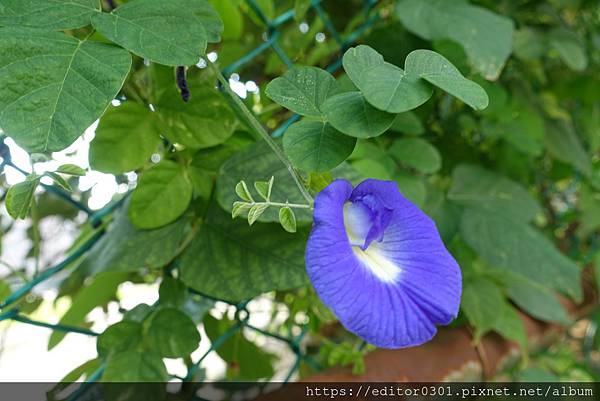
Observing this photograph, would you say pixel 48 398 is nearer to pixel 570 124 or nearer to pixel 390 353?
pixel 390 353

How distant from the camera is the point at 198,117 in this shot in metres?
0.58

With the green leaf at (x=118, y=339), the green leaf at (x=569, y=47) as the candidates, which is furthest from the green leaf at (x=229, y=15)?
the green leaf at (x=569, y=47)

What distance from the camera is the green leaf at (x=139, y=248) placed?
609mm

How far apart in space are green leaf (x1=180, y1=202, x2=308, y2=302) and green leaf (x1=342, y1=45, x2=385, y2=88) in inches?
8.0

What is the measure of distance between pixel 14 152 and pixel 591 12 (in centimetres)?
123

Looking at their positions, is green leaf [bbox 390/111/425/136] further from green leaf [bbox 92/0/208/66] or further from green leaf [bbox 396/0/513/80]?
green leaf [bbox 92/0/208/66]

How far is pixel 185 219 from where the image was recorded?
2.10 feet

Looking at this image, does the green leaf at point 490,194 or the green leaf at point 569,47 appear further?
the green leaf at point 569,47

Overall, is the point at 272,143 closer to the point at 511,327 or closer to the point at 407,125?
the point at 407,125

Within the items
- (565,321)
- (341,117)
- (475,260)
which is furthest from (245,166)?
(565,321)

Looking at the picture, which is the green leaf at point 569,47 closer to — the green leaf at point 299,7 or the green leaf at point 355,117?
the green leaf at point 299,7

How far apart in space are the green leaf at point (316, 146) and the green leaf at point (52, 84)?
0.41ft

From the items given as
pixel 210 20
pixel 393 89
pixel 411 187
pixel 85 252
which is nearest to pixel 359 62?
pixel 393 89

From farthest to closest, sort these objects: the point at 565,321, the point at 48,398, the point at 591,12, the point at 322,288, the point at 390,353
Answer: the point at 591,12 → the point at 565,321 → the point at 390,353 → the point at 48,398 → the point at 322,288
